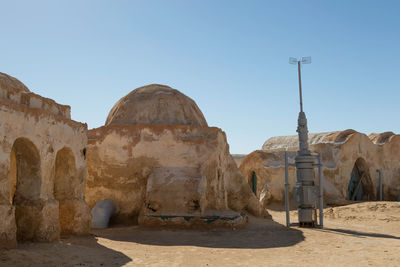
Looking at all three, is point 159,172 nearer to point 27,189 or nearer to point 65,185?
point 65,185

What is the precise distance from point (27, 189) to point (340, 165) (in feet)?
52.8

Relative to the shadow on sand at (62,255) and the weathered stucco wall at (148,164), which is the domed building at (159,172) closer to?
the weathered stucco wall at (148,164)

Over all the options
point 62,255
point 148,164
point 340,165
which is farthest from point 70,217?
point 340,165

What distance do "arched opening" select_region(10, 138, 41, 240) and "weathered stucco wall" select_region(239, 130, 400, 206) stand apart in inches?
508

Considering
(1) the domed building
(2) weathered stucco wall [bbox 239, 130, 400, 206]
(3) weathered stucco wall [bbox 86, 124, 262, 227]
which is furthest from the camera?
(2) weathered stucco wall [bbox 239, 130, 400, 206]

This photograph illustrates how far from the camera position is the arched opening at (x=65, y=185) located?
8656 millimetres

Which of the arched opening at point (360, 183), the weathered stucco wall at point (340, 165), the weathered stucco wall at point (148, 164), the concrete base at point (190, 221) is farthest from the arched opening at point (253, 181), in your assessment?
the concrete base at point (190, 221)

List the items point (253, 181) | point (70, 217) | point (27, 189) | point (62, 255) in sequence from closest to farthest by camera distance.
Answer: point (62, 255), point (27, 189), point (70, 217), point (253, 181)

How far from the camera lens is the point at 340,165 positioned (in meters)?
19.7

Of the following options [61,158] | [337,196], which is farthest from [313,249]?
Answer: [337,196]

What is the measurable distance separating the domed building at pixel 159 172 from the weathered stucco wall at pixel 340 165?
721 cm

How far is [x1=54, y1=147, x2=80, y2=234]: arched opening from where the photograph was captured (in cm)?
866

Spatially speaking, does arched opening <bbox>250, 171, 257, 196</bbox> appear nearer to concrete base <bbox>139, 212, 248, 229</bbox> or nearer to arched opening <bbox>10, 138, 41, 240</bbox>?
concrete base <bbox>139, 212, 248, 229</bbox>

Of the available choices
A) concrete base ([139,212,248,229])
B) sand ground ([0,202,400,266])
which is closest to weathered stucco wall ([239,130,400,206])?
sand ground ([0,202,400,266])
